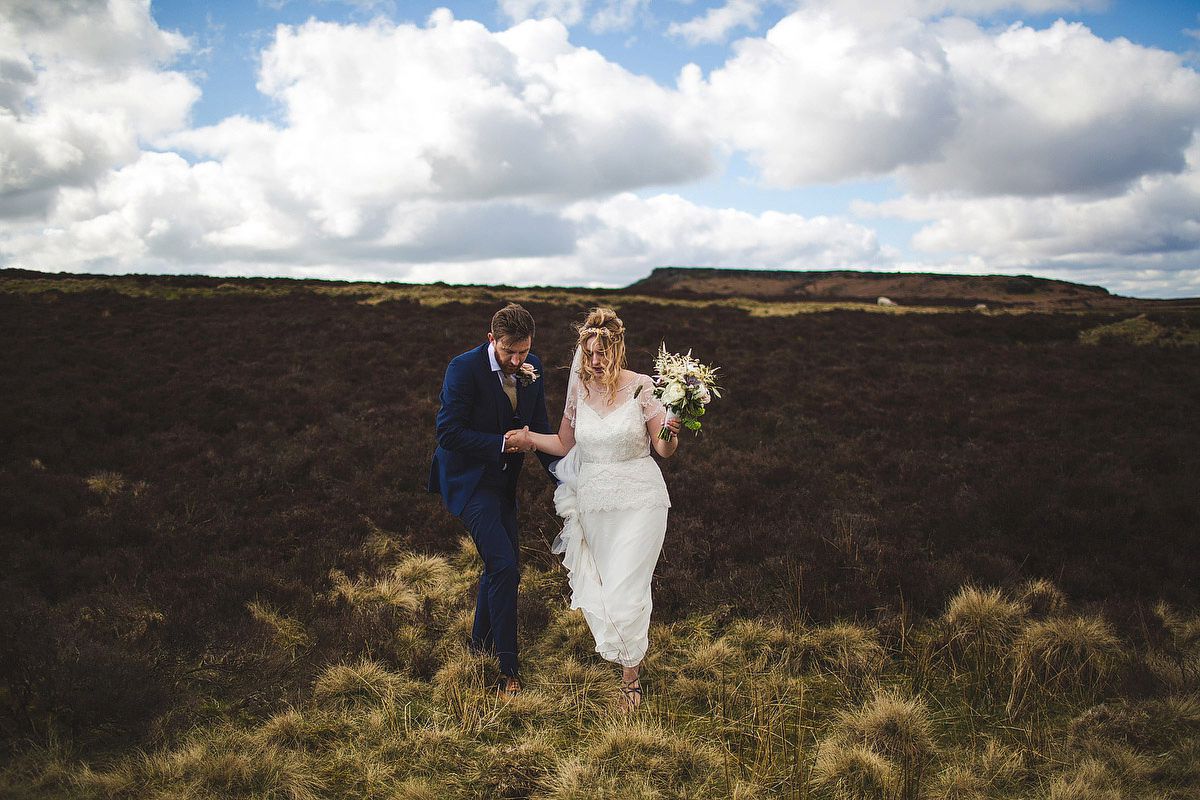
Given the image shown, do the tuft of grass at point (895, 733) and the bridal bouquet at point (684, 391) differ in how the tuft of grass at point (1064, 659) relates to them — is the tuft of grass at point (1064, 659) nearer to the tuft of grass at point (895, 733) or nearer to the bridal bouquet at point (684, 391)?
the tuft of grass at point (895, 733)

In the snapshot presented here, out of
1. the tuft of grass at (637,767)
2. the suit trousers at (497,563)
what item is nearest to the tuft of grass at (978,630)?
the tuft of grass at (637,767)

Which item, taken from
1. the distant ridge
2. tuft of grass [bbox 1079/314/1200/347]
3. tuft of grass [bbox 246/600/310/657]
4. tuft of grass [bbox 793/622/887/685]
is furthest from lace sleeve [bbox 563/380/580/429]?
the distant ridge

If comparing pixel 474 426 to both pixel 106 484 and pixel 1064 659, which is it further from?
pixel 106 484

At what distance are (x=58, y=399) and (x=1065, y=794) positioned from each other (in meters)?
14.5

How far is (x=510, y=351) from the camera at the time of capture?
13.1 feet

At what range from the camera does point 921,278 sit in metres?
69.1

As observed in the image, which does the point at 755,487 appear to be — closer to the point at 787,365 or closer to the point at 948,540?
the point at 948,540

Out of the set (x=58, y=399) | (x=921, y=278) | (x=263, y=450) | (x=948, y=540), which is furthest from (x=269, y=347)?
(x=921, y=278)

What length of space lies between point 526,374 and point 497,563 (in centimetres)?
127

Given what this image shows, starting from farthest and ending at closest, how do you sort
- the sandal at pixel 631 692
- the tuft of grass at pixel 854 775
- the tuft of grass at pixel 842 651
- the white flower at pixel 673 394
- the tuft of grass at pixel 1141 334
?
the tuft of grass at pixel 1141 334
the tuft of grass at pixel 842 651
the sandal at pixel 631 692
the white flower at pixel 673 394
the tuft of grass at pixel 854 775

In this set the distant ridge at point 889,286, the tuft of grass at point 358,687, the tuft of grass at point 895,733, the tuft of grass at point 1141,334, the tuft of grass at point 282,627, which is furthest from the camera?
the distant ridge at point 889,286

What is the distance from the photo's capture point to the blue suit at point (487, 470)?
13.0ft

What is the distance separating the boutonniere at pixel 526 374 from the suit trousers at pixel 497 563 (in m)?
0.76

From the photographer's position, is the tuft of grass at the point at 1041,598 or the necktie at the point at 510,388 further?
the tuft of grass at the point at 1041,598
